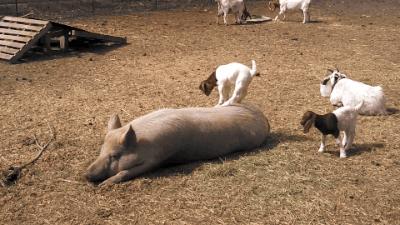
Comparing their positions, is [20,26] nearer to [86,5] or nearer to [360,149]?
[360,149]

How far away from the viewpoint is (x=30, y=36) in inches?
476

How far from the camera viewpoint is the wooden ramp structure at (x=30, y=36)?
11.8 metres

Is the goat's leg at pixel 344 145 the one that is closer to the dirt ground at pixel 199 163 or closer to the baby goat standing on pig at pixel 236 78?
the dirt ground at pixel 199 163

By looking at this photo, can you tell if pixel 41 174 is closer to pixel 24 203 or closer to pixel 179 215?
pixel 24 203

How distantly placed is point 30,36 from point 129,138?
7.56m

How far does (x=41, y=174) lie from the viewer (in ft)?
18.8

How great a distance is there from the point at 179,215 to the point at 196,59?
755cm

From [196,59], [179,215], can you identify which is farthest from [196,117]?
[196,59]

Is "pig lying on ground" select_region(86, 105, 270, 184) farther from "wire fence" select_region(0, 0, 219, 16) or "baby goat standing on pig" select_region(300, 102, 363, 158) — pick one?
"wire fence" select_region(0, 0, 219, 16)

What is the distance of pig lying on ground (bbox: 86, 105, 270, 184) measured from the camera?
5.54m

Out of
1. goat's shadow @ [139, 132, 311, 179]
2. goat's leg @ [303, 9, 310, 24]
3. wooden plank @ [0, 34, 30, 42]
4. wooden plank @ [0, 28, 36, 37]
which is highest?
goat's leg @ [303, 9, 310, 24]

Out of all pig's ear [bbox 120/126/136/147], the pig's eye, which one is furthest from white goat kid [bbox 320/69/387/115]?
the pig's eye

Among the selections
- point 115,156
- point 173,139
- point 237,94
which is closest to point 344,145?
point 237,94

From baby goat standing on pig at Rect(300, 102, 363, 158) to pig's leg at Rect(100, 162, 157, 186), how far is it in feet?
6.17
